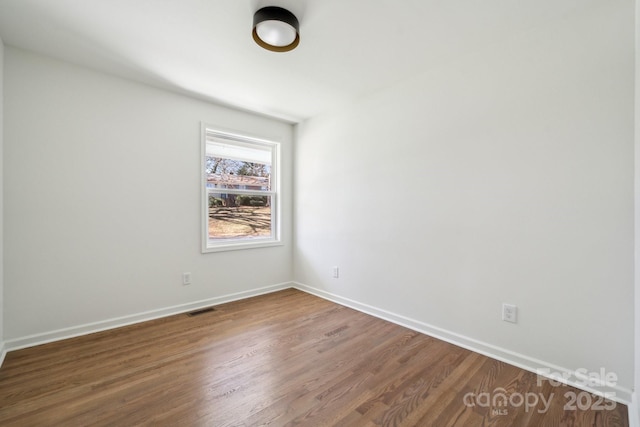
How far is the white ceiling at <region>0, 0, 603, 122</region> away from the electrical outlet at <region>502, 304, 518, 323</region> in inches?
77.0

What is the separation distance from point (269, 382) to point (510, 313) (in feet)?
5.82

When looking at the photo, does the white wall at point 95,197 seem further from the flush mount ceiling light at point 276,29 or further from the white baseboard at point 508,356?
the white baseboard at point 508,356

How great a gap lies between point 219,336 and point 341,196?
1920mm

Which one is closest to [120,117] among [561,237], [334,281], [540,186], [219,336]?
[219,336]

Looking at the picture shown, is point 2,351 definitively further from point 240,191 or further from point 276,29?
point 276,29

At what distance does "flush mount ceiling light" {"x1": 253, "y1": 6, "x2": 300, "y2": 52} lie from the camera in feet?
5.75

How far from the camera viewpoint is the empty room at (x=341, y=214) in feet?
5.50

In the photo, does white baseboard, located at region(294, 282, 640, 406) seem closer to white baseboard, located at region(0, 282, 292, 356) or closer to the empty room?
the empty room

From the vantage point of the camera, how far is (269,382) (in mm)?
1850

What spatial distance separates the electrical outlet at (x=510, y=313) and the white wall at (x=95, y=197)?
283cm

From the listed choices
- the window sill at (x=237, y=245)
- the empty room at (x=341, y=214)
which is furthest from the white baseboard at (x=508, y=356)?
→ the window sill at (x=237, y=245)

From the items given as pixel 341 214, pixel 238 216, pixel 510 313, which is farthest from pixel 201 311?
pixel 510 313

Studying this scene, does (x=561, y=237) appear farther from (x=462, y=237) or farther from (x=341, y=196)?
(x=341, y=196)

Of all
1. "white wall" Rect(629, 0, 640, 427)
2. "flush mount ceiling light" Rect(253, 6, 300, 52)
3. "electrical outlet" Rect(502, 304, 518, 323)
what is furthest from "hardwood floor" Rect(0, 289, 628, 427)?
"flush mount ceiling light" Rect(253, 6, 300, 52)
